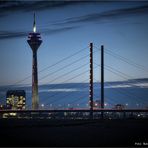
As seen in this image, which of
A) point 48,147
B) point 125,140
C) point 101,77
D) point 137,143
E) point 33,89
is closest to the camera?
point 48,147

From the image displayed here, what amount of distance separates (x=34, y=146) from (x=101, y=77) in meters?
44.3

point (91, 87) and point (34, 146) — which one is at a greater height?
point (91, 87)

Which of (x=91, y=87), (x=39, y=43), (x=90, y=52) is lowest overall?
(x=91, y=87)

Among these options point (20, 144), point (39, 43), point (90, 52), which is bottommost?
point (20, 144)

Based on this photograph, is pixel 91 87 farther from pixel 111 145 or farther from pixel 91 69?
pixel 111 145

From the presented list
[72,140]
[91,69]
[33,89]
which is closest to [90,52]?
[91,69]

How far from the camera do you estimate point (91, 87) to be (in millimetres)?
60656

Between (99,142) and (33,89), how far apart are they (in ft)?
573

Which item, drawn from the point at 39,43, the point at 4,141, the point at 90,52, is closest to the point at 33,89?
the point at 39,43

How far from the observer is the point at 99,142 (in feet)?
49.5

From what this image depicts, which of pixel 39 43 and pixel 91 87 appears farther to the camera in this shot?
pixel 39 43

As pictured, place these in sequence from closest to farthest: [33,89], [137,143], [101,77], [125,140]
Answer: [137,143], [125,140], [101,77], [33,89]

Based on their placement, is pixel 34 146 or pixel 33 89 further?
pixel 33 89

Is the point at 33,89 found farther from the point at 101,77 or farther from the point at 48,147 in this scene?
the point at 48,147
